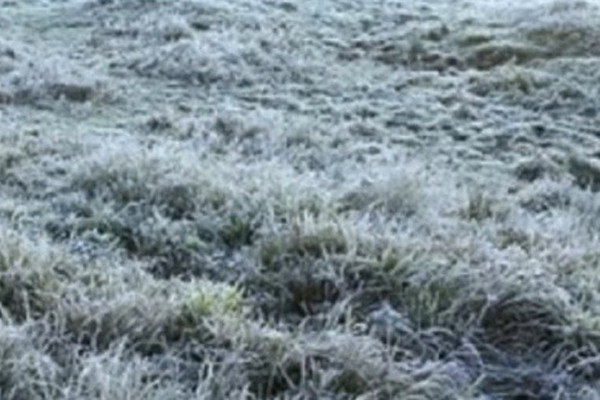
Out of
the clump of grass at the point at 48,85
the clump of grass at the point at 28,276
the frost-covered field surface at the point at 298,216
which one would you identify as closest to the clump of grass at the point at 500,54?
the frost-covered field surface at the point at 298,216

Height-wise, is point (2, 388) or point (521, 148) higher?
point (2, 388)

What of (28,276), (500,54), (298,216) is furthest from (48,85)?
(28,276)

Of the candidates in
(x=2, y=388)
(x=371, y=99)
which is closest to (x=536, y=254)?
(x=2, y=388)

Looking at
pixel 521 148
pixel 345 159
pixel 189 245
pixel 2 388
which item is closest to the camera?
pixel 2 388

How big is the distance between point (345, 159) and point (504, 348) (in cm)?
289

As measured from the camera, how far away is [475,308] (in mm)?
3717

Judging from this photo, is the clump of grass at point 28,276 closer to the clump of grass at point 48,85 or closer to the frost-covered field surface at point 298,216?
the frost-covered field surface at point 298,216

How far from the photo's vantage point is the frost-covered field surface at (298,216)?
10.7 feet

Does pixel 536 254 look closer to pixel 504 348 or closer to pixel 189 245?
pixel 504 348

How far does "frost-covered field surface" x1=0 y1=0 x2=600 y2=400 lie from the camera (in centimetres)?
325

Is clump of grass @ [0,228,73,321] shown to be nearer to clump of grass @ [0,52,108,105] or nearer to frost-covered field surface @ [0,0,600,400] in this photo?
frost-covered field surface @ [0,0,600,400]

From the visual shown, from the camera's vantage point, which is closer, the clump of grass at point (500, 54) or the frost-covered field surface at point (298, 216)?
the frost-covered field surface at point (298, 216)

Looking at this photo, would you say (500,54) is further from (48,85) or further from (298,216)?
(298,216)

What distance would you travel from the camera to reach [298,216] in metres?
4.40
